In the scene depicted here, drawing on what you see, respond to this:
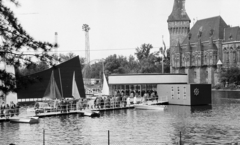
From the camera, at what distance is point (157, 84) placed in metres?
60.2

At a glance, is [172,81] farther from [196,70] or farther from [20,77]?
[196,70]

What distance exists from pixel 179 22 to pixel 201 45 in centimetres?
1328

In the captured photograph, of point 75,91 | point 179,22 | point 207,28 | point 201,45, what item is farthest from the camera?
point 179,22

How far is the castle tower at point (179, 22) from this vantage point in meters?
138

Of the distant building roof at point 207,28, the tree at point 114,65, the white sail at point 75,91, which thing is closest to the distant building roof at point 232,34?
the distant building roof at point 207,28

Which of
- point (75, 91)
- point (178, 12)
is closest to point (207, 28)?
point (178, 12)

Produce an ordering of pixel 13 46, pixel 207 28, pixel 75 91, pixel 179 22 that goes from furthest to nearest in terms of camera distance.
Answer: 1. pixel 179 22
2. pixel 207 28
3. pixel 75 91
4. pixel 13 46

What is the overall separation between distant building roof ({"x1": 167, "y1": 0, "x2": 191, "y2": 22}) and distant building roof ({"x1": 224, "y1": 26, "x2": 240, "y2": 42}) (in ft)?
57.7

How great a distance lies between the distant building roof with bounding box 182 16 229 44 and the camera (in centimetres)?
12612

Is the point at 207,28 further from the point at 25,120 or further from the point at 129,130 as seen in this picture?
the point at 129,130

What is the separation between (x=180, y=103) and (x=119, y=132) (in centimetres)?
2702

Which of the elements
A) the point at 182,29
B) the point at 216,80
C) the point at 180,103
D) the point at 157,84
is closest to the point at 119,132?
the point at 180,103

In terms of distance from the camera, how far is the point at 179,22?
5423 inches

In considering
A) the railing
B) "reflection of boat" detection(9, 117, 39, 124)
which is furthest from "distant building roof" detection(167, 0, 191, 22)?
"reflection of boat" detection(9, 117, 39, 124)
